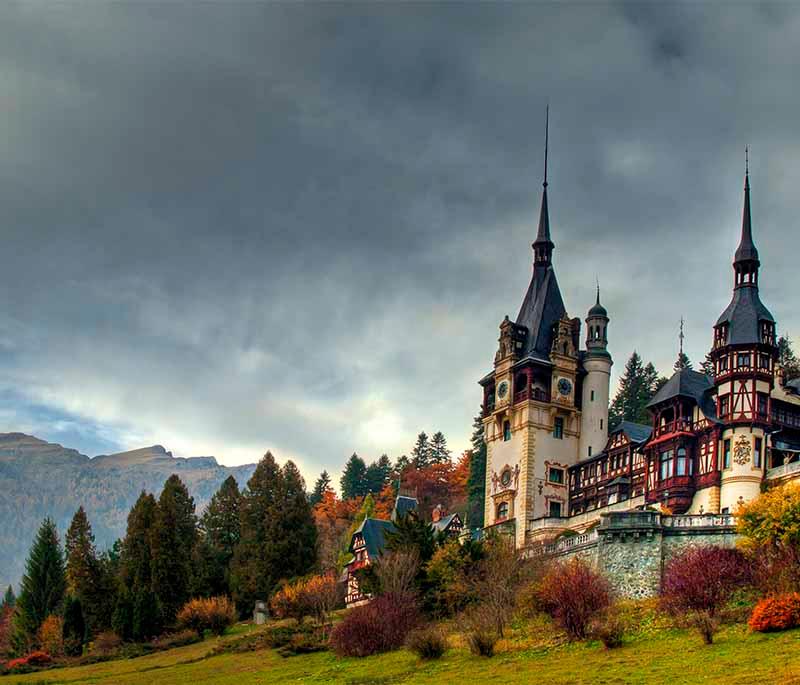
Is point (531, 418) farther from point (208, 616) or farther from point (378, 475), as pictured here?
point (378, 475)

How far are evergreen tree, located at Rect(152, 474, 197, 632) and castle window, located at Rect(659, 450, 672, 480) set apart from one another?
33.6m

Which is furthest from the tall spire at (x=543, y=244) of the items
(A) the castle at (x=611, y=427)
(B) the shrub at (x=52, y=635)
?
(B) the shrub at (x=52, y=635)

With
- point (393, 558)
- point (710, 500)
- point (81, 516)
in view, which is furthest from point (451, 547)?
point (81, 516)

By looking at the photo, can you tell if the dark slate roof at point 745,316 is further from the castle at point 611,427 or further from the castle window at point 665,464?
the castle window at point 665,464

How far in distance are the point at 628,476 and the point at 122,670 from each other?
32633 mm

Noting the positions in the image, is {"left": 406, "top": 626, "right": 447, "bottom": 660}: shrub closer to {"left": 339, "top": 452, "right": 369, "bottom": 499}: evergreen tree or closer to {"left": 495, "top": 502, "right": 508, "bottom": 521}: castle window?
{"left": 495, "top": 502, "right": 508, "bottom": 521}: castle window

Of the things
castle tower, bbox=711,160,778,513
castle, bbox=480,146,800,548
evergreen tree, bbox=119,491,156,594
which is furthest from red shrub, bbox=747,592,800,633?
evergreen tree, bbox=119,491,156,594

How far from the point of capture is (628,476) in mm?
75938

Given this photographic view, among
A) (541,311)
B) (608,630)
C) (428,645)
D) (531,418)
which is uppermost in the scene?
(541,311)

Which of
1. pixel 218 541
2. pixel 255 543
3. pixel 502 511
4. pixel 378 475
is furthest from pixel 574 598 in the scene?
pixel 378 475

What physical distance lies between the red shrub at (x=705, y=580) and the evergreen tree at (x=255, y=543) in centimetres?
3609

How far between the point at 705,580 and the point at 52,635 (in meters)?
49.4

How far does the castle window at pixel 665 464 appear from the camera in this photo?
230ft

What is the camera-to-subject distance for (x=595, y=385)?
84188 mm
